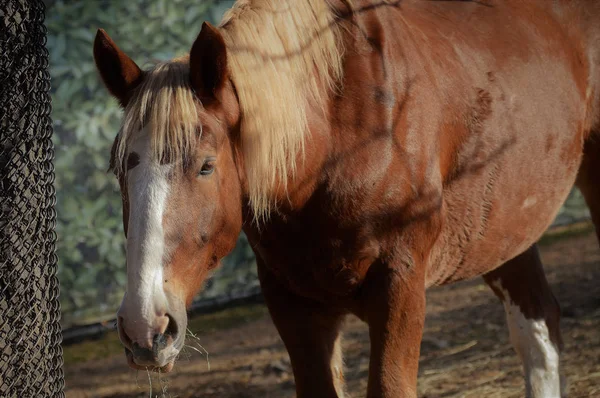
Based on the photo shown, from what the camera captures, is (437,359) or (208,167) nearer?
(208,167)

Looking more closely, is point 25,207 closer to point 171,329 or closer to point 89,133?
point 171,329

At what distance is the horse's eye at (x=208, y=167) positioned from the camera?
7.66 feet

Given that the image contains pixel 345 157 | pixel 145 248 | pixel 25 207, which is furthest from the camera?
pixel 25 207

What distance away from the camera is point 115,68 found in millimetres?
2471

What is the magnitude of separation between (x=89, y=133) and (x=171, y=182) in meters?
3.67

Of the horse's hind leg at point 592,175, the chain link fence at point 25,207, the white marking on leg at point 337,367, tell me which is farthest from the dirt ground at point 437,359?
the chain link fence at point 25,207

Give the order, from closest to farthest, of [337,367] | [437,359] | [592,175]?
[337,367], [592,175], [437,359]

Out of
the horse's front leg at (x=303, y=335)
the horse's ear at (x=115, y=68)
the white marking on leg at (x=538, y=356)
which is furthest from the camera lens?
the white marking on leg at (x=538, y=356)

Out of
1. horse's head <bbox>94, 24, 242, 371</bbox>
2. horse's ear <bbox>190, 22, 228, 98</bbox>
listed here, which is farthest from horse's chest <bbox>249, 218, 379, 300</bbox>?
horse's ear <bbox>190, 22, 228, 98</bbox>

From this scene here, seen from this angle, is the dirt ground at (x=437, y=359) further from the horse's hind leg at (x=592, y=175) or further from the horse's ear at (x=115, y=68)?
the horse's ear at (x=115, y=68)

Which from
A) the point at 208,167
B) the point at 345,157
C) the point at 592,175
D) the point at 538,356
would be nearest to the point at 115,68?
the point at 208,167

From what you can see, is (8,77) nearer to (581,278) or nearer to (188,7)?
(188,7)

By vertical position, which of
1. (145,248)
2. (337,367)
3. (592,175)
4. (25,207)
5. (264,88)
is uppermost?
(264,88)

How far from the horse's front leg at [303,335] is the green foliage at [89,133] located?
303 centimetres
